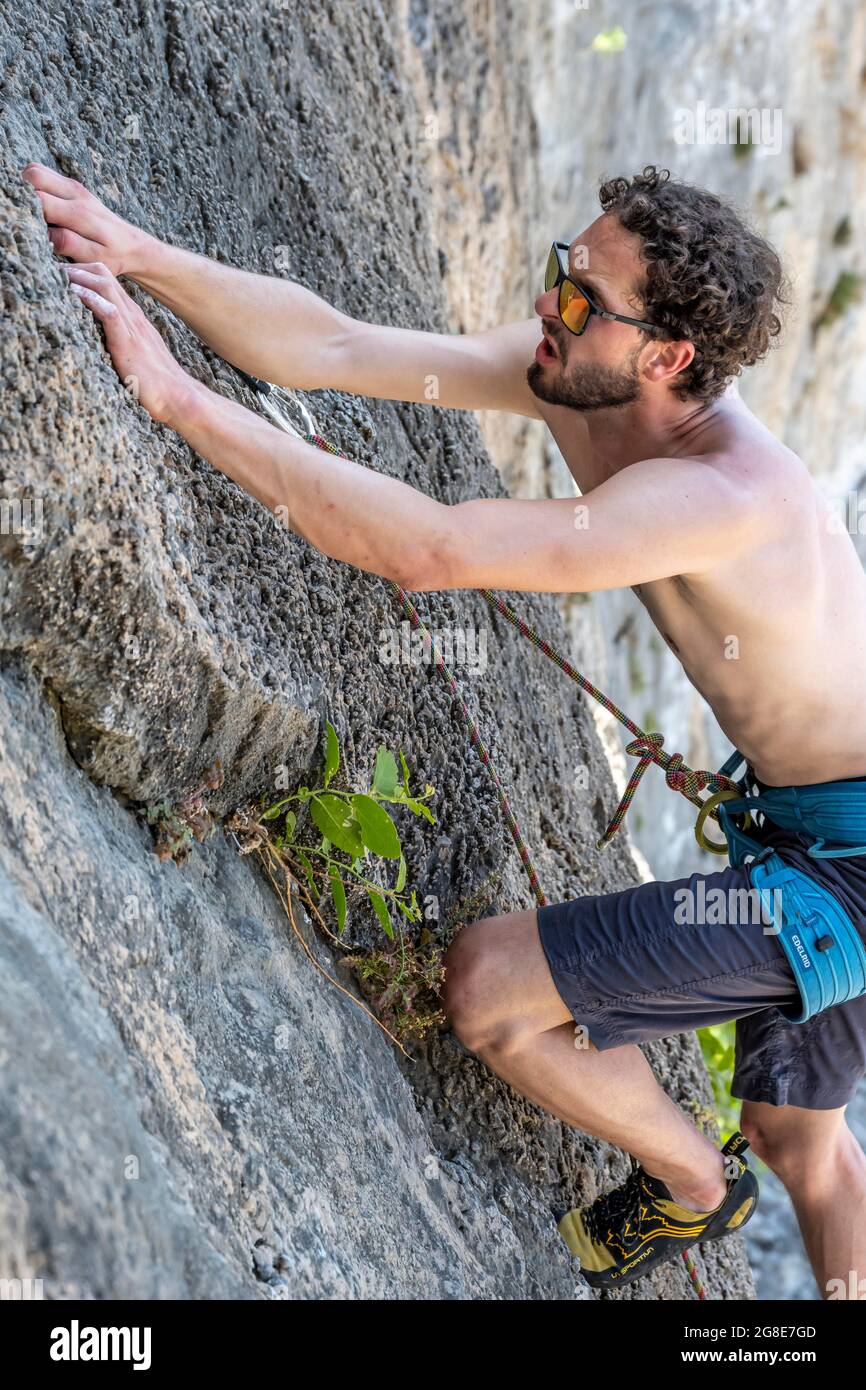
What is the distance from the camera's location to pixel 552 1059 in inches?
113

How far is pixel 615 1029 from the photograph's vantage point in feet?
9.26

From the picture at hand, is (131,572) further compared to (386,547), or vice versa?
(386,547)

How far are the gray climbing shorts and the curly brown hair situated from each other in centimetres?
103

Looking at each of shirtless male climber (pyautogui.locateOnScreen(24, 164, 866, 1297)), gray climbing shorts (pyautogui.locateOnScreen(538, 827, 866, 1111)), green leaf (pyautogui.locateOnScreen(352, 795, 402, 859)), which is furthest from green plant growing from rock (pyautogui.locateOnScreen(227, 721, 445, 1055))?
gray climbing shorts (pyautogui.locateOnScreen(538, 827, 866, 1111))

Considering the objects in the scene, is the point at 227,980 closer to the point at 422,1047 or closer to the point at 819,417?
the point at 422,1047

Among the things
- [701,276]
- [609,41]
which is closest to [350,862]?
[701,276]

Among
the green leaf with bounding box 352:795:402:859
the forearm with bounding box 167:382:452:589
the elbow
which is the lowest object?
the green leaf with bounding box 352:795:402:859

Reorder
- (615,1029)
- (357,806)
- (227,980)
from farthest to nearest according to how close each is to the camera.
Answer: (615,1029)
(357,806)
(227,980)

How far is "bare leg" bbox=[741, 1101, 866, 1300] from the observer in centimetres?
299

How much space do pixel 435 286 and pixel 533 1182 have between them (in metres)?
3.07

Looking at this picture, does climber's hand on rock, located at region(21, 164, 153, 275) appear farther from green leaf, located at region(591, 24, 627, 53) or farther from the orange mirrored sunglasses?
green leaf, located at region(591, 24, 627, 53)

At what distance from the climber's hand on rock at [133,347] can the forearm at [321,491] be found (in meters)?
0.02

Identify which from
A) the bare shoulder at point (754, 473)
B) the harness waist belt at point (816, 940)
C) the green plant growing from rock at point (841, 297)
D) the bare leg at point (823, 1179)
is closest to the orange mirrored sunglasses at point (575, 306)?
the bare shoulder at point (754, 473)
